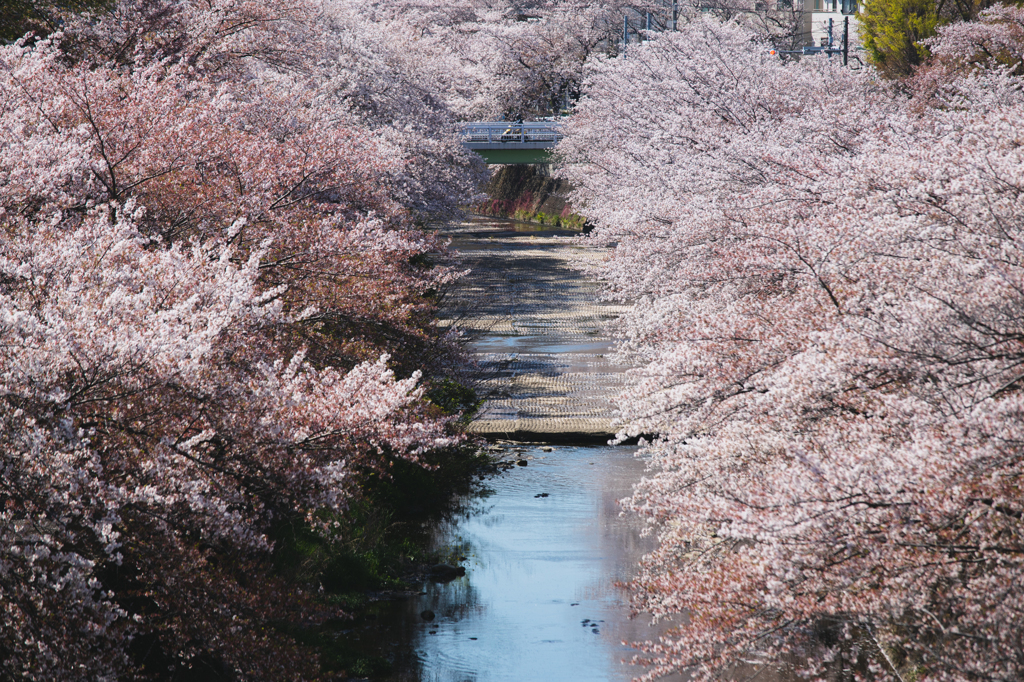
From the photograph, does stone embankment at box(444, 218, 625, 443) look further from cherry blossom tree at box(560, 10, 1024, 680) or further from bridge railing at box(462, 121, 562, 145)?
bridge railing at box(462, 121, 562, 145)

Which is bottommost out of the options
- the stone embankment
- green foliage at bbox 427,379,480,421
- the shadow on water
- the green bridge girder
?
the stone embankment

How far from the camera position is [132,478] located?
808 centimetres

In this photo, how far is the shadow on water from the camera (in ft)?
42.1

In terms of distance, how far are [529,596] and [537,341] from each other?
675 inches

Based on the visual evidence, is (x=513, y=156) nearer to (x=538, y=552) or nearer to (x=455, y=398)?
(x=455, y=398)

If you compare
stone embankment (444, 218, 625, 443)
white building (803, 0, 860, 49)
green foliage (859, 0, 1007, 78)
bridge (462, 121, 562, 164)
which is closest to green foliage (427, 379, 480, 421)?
stone embankment (444, 218, 625, 443)

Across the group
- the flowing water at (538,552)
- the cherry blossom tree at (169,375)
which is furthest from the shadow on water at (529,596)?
the cherry blossom tree at (169,375)

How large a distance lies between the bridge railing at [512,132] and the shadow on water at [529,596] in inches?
1410

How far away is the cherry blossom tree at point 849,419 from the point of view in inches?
293

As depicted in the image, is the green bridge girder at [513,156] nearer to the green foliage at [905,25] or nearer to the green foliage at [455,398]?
the green foliage at [905,25]

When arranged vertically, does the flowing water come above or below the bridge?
below

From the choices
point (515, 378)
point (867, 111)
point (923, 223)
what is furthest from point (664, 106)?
point (923, 223)

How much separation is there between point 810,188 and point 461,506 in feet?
27.0

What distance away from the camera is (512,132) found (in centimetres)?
5728
